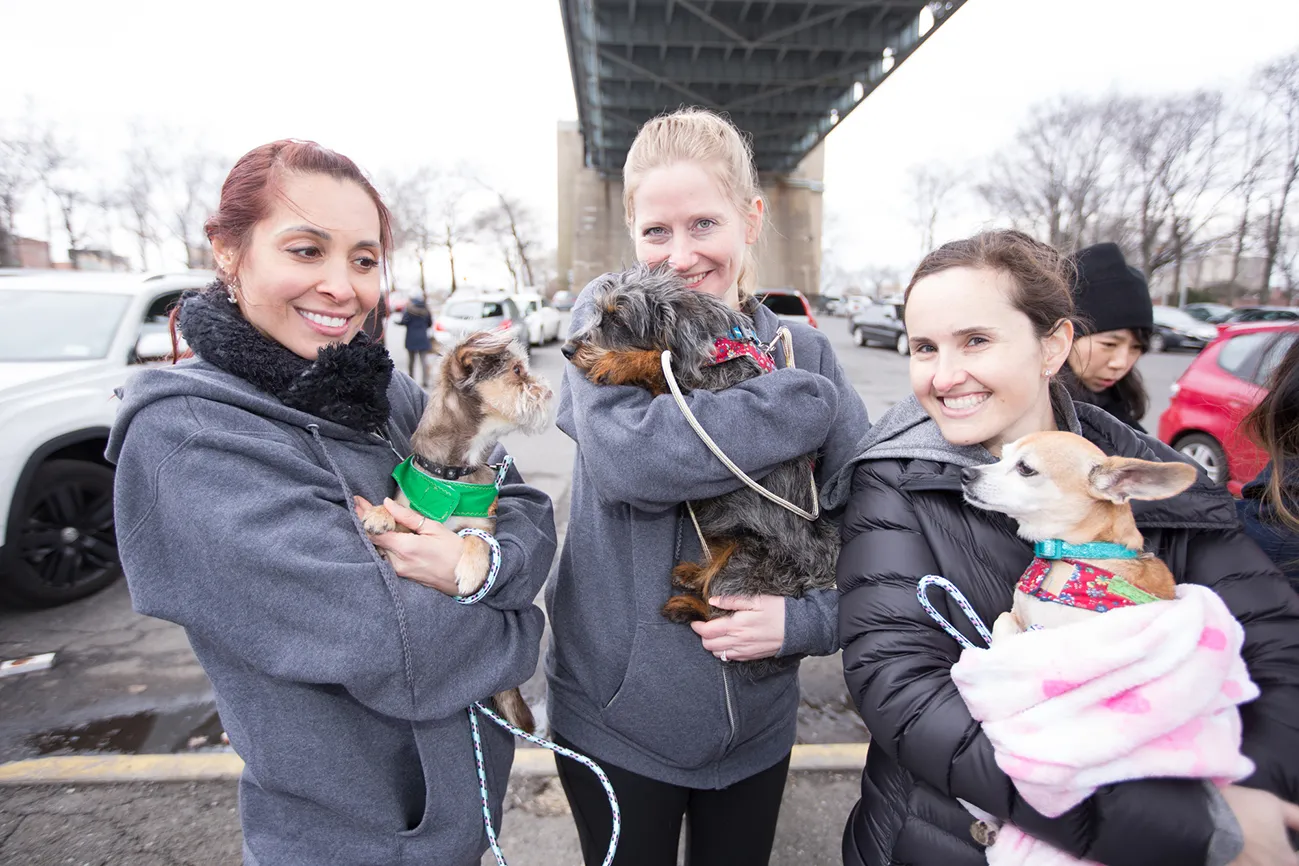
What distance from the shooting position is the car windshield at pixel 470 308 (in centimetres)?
1977

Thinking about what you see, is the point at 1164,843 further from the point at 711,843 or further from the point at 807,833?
the point at 807,833

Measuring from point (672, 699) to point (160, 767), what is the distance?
3.15m

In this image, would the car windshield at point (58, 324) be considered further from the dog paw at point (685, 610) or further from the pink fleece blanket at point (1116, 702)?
the pink fleece blanket at point (1116, 702)

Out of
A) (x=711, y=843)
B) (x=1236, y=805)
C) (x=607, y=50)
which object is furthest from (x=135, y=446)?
(x=607, y=50)

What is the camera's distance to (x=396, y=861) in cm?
155

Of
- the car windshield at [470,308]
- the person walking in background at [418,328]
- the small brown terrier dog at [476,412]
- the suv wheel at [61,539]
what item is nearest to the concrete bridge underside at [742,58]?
the car windshield at [470,308]

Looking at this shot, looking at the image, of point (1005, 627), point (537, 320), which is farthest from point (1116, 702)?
point (537, 320)

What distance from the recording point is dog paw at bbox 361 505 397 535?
5.29ft

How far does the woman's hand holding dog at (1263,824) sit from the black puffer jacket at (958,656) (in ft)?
0.13

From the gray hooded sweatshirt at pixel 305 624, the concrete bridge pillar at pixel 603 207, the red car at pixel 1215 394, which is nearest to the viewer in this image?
the gray hooded sweatshirt at pixel 305 624

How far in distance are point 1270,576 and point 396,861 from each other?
2.12 m

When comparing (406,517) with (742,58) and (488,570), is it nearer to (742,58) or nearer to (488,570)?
(488,570)

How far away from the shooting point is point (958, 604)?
4.73 ft

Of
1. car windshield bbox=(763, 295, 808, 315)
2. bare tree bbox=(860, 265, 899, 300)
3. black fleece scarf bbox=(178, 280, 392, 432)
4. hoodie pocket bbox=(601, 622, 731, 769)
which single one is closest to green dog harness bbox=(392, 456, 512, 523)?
black fleece scarf bbox=(178, 280, 392, 432)
